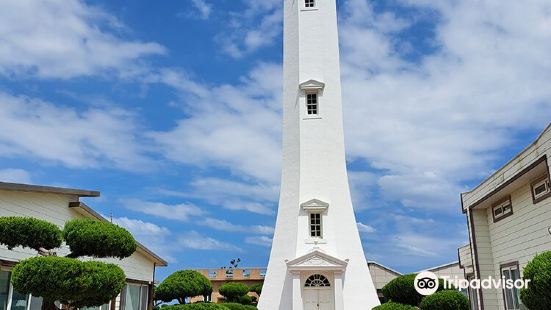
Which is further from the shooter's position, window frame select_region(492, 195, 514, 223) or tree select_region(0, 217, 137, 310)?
window frame select_region(492, 195, 514, 223)

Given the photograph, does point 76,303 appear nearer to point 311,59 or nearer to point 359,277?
point 359,277

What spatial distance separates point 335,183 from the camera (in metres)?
20.6

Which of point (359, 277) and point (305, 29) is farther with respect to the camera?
point (305, 29)

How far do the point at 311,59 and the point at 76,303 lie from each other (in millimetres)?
15706

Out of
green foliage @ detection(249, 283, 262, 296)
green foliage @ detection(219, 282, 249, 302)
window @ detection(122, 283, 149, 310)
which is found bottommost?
window @ detection(122, 283, 149, 310)

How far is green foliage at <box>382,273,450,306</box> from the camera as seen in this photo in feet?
50.4

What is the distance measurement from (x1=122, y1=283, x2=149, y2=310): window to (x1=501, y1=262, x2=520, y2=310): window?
10254 mm

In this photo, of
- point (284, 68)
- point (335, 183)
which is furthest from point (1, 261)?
point (284, 68)

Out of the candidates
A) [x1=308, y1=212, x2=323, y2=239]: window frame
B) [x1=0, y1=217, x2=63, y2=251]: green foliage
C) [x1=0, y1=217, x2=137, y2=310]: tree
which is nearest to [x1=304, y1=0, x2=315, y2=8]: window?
[x1=308, y1=212, x2=323, y2=239]: window frame

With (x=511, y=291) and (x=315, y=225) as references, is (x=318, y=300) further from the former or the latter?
(x=511, y=291)

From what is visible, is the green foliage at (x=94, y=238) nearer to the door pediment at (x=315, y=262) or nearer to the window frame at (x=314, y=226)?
the door pediment at (x=315, y=262)

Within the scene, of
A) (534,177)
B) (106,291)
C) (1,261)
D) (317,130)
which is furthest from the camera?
(317,130)

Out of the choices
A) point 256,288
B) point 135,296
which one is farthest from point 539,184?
point 256,288

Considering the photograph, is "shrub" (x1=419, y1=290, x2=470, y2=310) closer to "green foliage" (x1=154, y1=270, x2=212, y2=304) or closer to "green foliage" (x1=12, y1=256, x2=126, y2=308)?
"green foliage" (x1=12, y1=256, x2=126, y2=308)
